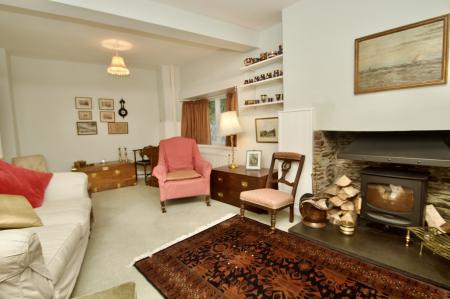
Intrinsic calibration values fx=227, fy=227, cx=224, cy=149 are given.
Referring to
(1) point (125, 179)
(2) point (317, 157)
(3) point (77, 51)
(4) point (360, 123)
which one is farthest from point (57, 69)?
(4) point (360, 123)

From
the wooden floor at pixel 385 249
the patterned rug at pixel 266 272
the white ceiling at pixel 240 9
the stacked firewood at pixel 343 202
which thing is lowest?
the patterned rug at pixel 266 272

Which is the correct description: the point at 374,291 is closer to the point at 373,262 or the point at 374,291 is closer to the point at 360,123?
the point at 373,262

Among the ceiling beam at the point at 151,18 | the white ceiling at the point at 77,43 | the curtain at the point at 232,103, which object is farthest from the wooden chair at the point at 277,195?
the white ceiling at the point at 77,43

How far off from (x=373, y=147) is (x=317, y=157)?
22.5 inches

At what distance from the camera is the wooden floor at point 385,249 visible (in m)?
1.64

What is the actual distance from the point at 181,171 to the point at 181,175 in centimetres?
25

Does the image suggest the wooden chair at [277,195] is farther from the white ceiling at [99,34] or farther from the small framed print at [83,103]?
the small framed print at [83,103]

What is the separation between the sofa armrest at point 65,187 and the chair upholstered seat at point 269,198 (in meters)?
1.83

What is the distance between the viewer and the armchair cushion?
3.29 metres

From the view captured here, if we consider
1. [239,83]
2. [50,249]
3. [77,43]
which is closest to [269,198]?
[50,249]

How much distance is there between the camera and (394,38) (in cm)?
202

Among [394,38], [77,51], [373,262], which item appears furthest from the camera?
[77,51]

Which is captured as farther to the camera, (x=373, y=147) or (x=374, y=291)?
(x=373, y=147)

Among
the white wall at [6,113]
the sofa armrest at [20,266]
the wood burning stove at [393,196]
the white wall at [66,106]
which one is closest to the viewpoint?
the sofa armrest at [20,266]
